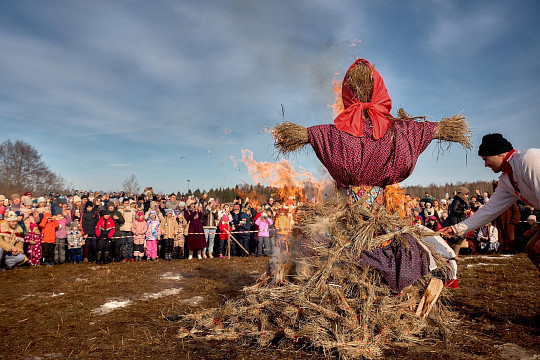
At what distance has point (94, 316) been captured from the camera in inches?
196

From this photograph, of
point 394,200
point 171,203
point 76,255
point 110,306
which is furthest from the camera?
point 171,203

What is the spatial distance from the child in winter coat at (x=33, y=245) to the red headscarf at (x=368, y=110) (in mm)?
10191

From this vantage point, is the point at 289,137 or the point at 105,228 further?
the point at 105,228

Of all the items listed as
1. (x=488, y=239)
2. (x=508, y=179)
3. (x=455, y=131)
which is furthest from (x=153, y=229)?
(x=488, y=239)

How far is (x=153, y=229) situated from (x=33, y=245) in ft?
11.1

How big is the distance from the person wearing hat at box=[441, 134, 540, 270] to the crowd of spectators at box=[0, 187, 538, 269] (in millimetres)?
5721

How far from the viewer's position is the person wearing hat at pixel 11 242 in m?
9.51

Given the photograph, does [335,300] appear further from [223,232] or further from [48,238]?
[48,238]

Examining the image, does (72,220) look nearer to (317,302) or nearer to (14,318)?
(14,318)

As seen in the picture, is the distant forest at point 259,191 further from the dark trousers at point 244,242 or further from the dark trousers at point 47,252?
the dark trousers at point 47,252

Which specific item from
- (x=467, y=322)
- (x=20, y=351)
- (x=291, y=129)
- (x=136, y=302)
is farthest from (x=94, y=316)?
(x=467, y=322)

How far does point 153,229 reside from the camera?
1143 cm

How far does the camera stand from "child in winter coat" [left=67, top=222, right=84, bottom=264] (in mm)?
10845

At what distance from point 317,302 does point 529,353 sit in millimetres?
2059
